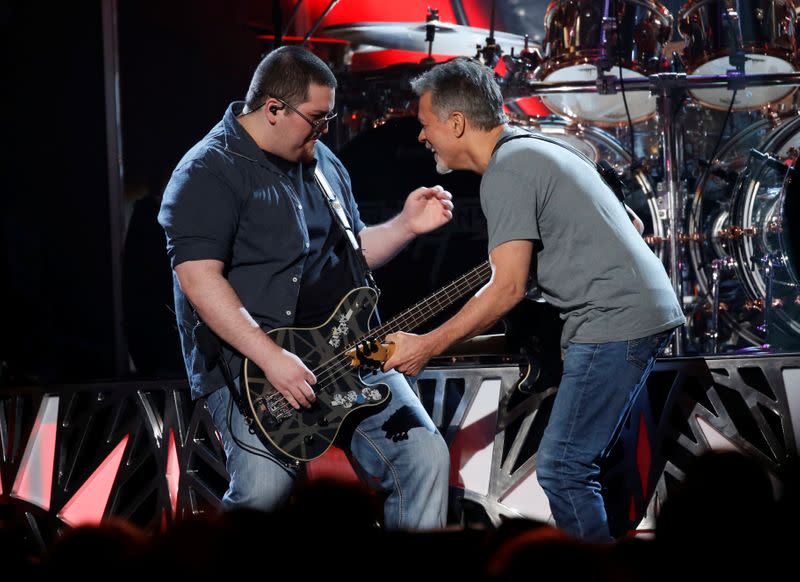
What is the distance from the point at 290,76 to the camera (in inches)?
160

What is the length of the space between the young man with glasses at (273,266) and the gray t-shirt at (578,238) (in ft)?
2.44

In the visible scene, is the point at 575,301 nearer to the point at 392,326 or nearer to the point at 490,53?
the point at 392,326

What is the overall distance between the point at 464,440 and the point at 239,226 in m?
1.84

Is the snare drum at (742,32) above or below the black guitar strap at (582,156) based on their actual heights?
above

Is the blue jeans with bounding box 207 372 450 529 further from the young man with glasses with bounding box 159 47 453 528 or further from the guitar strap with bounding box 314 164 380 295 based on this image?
the guitar strap with bounding box 314 164 380 295

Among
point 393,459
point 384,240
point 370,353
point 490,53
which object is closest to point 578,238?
point 370,353

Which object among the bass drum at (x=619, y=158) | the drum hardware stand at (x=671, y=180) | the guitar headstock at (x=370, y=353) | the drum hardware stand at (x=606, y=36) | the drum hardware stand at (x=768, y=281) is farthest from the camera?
the bass drum at (x=619, y=158)

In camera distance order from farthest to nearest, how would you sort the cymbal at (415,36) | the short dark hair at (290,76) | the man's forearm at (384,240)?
the cymbal at (415,36) < the man's forearm at (384,240) < the short dark hair at (290,76)

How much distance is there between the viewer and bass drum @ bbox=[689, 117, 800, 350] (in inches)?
243

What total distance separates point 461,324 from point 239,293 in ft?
3.26

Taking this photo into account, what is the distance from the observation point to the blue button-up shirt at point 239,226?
377cm

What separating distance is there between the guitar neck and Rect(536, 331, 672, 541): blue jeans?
0.57 metres

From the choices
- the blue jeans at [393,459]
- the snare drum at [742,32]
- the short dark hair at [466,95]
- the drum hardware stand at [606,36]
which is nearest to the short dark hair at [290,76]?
the short dark hair at [466,95]

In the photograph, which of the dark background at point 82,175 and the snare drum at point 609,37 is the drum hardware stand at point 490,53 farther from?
the dark background at point 82,175
